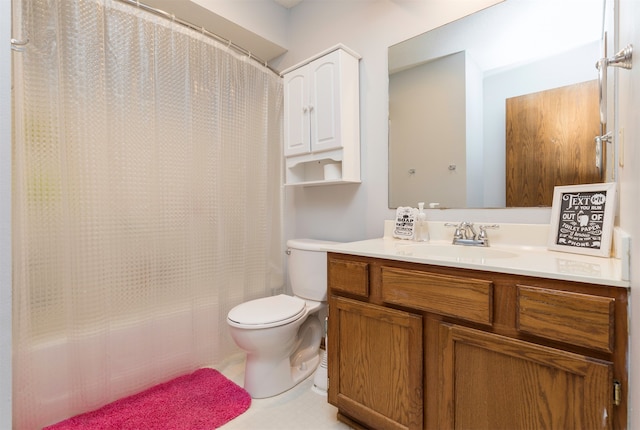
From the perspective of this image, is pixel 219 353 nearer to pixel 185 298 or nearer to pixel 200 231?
pixel 185 298

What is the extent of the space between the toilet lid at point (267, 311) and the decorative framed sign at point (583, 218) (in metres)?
1.23

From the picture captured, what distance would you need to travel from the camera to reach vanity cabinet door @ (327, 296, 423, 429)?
3.51 feet

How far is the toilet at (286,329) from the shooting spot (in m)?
1.50

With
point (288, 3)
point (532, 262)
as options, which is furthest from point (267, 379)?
point (288, 3)

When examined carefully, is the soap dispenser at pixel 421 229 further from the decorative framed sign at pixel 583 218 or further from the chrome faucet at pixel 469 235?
the decorative framed sign at pixel 583 218

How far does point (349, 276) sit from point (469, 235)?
2.03 ft

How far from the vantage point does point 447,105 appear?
1.52 metres

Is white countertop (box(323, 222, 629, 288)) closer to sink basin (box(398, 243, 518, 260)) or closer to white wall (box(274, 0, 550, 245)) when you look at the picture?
sink basin (box(398, 243, 518, 260))

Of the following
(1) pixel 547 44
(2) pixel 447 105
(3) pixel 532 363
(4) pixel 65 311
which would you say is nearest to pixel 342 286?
(3) pixel 532 363

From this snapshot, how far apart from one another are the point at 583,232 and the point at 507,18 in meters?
1.02

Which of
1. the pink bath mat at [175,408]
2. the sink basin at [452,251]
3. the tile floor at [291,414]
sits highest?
the sink basin at [452,251]

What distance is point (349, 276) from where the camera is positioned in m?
1.26

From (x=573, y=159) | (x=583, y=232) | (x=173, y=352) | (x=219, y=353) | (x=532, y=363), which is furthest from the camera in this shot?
(x=219, y=353)

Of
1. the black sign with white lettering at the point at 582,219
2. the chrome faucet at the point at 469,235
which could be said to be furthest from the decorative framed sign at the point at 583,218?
the chrome faucet at the point at 469,235
